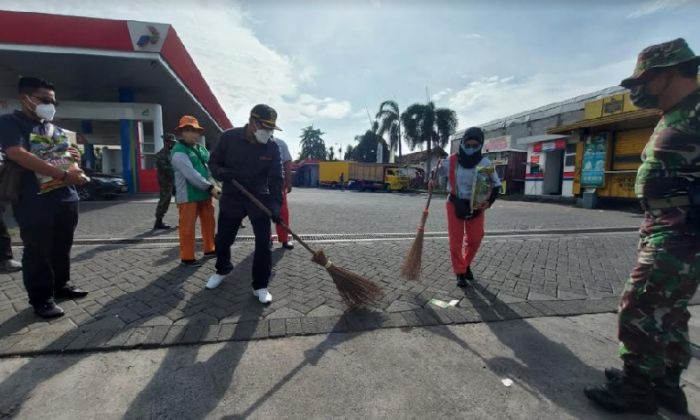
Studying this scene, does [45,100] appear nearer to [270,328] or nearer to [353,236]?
[270,328]

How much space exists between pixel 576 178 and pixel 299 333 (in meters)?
15.5

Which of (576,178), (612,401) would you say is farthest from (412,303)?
(576,178)

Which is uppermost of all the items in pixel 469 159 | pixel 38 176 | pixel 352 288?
pixel 469 159

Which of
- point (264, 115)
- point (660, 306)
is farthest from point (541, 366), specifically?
point (264, 115)

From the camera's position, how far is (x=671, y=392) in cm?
168

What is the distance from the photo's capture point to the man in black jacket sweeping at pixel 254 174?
2928mm

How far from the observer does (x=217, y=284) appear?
3.29m

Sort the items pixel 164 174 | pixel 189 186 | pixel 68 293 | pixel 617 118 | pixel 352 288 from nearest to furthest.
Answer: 1. pixel 352 288
2. pixel 68 293
3. pixel 189 186
4. pixel 164 174
5. pixel 617 118

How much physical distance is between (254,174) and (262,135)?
1.21 ft

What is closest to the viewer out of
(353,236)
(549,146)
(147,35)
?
(353,236)

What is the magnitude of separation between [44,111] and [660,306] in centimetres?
429

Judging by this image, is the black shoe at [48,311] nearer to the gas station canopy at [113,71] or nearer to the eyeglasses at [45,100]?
the eyeglasses at [45,100]

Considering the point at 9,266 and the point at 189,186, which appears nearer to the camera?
the point at 9,266

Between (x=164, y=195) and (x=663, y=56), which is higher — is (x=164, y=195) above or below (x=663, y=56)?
below
